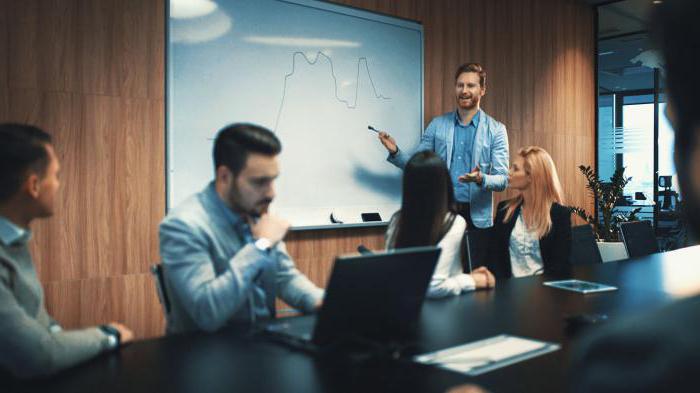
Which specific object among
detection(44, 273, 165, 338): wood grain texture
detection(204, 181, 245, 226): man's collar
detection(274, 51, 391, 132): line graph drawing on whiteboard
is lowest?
detection(44, 273, 165, 338): wood grain texture

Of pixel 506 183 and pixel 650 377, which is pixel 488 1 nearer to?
pixel 506 183

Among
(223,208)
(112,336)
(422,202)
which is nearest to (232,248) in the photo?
(223,208)

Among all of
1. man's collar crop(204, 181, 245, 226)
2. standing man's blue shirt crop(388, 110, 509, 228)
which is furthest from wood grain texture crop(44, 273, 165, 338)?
standing man's blue shirt crop(388, 110, 509, 228)

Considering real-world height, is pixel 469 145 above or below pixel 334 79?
below

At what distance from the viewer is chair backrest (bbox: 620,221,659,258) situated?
4090 mm

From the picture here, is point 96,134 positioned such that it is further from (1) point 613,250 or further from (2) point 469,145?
(1) point 613,250

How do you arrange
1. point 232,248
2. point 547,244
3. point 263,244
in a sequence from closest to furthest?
point 263,244
point 232,248
point 547,244

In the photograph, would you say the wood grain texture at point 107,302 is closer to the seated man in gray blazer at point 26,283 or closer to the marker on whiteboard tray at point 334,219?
the marker on whiteboard tray at point 334,219

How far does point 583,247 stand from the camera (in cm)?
378

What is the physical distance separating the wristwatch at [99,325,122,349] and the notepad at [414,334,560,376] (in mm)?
739

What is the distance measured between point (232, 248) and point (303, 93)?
2.48 m

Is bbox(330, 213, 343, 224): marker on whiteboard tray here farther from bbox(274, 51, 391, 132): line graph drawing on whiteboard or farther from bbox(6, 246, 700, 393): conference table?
bbox(6, 246, 700, 393): conference table

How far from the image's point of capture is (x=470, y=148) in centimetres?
489

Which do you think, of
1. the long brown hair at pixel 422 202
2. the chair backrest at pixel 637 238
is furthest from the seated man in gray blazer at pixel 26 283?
the chair backrest at pixel 637 238
